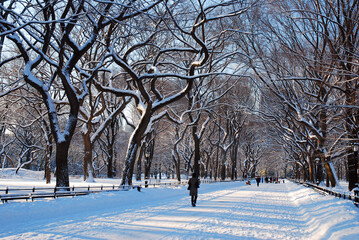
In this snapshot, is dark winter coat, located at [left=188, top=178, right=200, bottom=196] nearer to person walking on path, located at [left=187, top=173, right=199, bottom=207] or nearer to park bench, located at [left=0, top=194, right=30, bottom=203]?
person walking on path, located at [left=187, top=173, right=199, bottom=207]

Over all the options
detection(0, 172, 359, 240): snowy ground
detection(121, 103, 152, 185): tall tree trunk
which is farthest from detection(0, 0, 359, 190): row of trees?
detection(0, 172, 359, 240): snowy ground

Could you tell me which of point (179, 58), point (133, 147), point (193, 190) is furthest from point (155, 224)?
point (179, 58)

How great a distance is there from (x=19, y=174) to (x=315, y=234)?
47661 millimetres

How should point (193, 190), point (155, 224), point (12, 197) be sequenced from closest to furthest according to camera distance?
point (155, 224) < point (12, 197) < point (193, 190)

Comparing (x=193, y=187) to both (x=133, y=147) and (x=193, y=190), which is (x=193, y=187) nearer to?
(x=193, y=190)

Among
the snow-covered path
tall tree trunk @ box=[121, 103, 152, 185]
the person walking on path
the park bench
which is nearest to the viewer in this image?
the snow-covered path

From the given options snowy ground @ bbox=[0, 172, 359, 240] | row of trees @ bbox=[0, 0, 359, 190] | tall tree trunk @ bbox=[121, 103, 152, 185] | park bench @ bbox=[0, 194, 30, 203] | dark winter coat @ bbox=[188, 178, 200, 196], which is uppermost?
row of trees @ bbox=[0, 0, 359, 190]

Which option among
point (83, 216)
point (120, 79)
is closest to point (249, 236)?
point (83, 216)

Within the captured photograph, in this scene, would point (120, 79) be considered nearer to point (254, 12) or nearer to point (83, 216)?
point (254, 12)

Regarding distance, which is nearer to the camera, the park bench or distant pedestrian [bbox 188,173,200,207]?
the park bench

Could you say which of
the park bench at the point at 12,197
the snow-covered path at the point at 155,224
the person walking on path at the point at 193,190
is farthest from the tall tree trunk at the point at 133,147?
the park bench at the point at 12,197

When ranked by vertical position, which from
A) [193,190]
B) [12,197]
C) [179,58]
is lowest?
[12,197]

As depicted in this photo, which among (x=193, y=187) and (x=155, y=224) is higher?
(x=193, y=187)

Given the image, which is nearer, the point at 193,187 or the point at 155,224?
the point at 155,224
